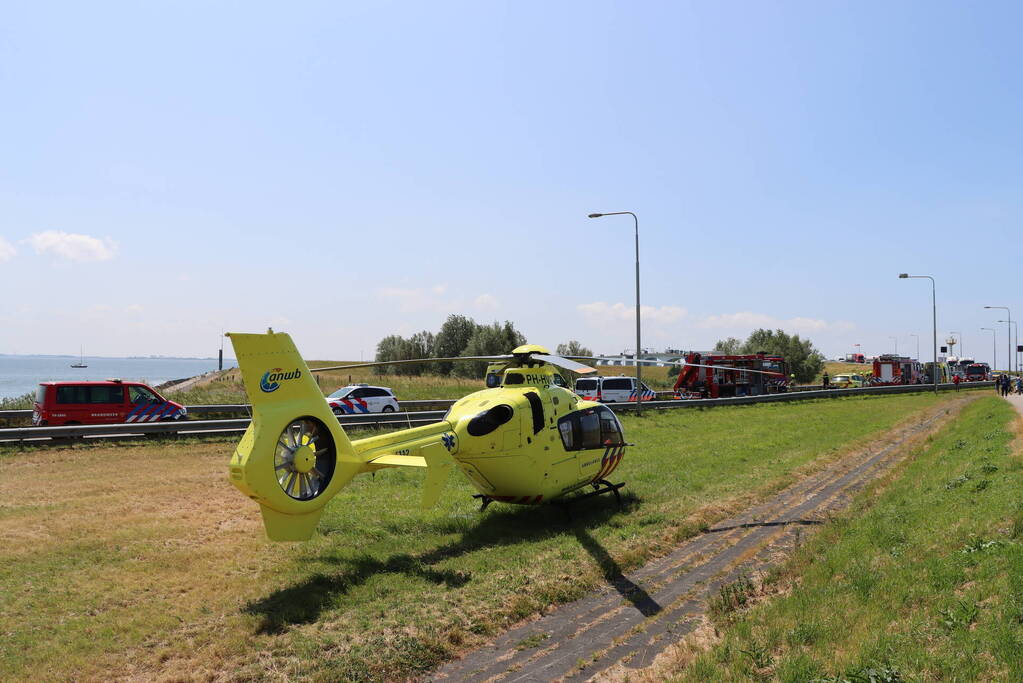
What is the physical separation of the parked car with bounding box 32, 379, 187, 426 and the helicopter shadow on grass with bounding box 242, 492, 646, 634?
62.2 ft

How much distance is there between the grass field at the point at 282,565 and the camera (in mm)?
8055

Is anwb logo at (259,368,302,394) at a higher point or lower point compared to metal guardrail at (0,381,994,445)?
higher

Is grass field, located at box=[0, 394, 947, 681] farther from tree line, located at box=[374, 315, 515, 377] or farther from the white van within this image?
tree line, located at box=[374, 315, 515, 377]

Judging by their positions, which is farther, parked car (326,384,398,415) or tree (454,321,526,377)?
tree (454,321,526,377)

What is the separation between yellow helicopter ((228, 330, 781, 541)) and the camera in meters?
10.2

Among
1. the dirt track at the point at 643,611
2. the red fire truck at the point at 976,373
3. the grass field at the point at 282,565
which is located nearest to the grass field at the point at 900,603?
the dirt track at the point at 643,611

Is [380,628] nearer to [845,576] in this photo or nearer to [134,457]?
[845,576]

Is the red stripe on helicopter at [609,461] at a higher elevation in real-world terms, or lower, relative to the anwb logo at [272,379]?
lower

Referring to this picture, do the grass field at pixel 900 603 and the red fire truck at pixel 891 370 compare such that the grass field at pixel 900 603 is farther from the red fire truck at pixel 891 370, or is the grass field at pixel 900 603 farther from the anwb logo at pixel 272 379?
the red fire truck at pixel 891 370

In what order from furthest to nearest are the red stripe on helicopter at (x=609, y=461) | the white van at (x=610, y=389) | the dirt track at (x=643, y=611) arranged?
the white van at (x=610, y=389)
the red stripe on helicopter at (x=609, y=461)
the dirt track at (x=643, y=611)

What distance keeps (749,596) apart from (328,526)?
8.06 metres

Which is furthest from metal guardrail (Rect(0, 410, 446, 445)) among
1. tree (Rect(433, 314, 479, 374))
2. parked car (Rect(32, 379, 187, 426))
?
tree (Rect(433, 314, 479, 374))

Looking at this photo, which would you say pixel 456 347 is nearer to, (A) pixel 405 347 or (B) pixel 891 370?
(A) pixel 405 347

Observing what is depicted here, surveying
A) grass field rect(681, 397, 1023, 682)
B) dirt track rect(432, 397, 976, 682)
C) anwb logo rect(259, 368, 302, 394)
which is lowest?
dirt track rect(432, 397, 976, 682)
